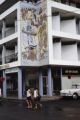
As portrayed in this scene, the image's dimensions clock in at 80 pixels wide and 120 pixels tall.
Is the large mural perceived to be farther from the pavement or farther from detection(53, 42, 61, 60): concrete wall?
the pavement

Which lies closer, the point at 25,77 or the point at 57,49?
the point at 57,49

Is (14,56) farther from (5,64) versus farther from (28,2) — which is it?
(28,2)

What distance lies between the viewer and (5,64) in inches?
1759

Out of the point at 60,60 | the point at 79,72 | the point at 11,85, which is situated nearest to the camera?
the point at 60,60

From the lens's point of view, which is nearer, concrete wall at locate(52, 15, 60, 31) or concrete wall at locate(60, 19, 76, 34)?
concrete wall at locate(52, 15, 60, 31)

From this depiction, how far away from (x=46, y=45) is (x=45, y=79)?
200 inches

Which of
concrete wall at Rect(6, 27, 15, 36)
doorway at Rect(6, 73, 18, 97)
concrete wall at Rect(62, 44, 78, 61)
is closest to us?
concrete wall at Rect(62, 44, 78, 61)

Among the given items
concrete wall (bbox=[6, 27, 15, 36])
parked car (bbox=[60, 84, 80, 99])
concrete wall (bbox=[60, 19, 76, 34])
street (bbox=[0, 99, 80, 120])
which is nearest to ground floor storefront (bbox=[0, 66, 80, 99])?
parked car (bbox=[60, 84, 80, 99])

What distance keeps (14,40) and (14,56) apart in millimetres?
2222

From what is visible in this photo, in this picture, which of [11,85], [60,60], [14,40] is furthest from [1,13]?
[60,60]

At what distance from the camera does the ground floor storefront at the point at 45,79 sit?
40188mm

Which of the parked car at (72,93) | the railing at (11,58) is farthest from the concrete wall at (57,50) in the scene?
the parked car at (72,93)

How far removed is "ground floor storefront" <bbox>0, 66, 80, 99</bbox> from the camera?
40188 millimetres

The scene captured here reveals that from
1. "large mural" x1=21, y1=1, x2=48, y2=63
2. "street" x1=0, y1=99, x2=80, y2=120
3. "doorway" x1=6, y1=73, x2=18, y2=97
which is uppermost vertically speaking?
"large mural" x1=21, y1=1, x2=48, y2=63
